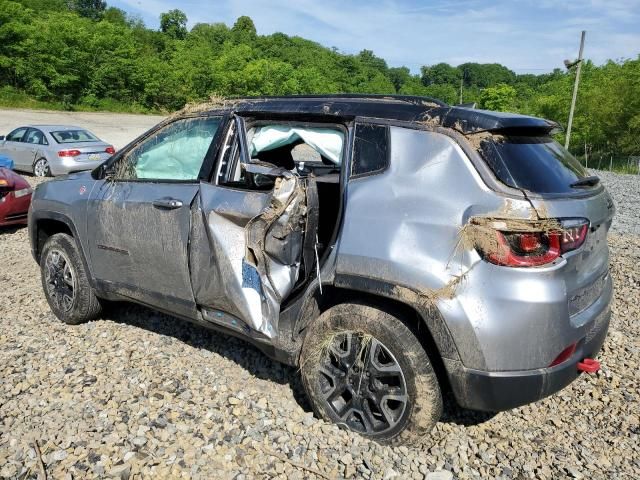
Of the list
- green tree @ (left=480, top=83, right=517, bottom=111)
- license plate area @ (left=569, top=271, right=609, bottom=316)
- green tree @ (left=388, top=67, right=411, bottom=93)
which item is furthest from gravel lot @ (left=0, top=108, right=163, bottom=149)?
green tree @ (left=388, top=67, right=411, bottom=93)

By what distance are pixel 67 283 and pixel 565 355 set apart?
3.77 metres

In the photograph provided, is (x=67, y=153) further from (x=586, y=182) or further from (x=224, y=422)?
(x=586, y=182)

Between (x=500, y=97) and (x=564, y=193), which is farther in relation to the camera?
(x=500, y=97)

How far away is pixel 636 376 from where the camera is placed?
3.73m

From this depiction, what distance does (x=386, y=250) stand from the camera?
2678 millimetres

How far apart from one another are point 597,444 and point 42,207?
14.6ft

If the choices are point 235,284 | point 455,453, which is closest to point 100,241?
point 235,284

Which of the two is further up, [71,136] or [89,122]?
[71,136]

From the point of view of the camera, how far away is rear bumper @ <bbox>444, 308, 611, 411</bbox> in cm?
253

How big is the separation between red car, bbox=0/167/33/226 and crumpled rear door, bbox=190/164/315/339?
6047mm

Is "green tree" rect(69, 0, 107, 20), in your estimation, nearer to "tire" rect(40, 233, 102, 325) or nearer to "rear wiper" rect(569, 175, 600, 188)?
"tire" rect(40, 233, 102, 325)

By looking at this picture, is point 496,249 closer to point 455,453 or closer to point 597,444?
point 455,453

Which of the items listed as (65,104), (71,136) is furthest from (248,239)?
(65,104)

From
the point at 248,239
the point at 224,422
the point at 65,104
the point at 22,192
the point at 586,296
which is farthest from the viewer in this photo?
the point at 65,104
